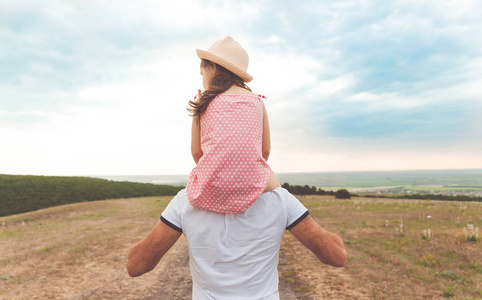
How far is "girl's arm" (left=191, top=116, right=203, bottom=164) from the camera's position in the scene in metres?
1.76

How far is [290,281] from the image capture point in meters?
7.24

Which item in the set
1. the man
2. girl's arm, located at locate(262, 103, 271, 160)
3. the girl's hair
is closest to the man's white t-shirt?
the man

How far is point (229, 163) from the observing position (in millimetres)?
1551

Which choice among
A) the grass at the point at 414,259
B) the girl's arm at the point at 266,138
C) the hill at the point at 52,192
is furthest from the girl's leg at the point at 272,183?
the hill at the point at 52,192

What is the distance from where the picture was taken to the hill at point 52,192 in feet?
84.2

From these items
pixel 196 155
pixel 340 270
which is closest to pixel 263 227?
pixel 196 155

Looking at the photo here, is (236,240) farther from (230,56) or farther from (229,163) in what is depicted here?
(230,56)

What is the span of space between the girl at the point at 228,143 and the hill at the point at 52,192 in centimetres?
2883

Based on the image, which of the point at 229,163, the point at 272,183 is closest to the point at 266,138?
the point at 272,183

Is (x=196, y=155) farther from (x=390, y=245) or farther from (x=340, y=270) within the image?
(x=390, y=245)

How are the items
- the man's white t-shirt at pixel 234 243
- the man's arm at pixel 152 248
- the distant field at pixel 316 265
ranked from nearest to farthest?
1. the man's white t-shirt at pixel 234 243
2. the man's arm at pixel 152 248
3. the distant field at pixel 316 265

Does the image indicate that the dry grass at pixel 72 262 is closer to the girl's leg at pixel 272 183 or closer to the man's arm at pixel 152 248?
the man's arm at pixel 152 248

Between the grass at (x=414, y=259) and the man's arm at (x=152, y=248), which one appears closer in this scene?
the man's arm at (x=152, y=248)

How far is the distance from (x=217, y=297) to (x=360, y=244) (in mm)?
10039
